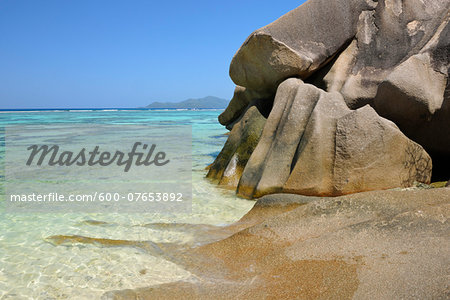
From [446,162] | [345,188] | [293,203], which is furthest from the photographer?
[446,162]

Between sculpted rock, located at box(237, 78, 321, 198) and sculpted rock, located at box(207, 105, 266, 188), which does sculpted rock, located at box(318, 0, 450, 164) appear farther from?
sculpted rock, located at box(207, 105, 266, 188)

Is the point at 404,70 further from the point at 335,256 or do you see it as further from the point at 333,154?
the point at 335,256

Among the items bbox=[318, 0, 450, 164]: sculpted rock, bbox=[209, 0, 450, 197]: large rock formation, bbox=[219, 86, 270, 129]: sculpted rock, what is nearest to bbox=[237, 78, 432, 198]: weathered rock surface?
bbox=[209, 0, 450, 197]: large rock formation

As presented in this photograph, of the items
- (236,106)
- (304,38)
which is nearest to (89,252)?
(304,38)

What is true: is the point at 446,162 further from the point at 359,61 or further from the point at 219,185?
the point at 219,185

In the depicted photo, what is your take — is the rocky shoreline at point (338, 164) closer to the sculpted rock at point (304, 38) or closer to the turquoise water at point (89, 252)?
the sculpted rock at point (304, 38)

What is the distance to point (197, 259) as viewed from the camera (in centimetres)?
315

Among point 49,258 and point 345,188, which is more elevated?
point 345,188

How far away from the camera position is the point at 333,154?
14.0 ft

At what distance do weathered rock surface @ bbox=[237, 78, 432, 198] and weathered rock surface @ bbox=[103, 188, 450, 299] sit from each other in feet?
2.69

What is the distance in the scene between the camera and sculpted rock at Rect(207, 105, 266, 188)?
6.04 metres

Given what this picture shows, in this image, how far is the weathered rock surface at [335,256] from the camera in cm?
221

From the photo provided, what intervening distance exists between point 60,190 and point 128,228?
2412mm

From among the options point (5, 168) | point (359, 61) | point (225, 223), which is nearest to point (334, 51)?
point (359, 61)
